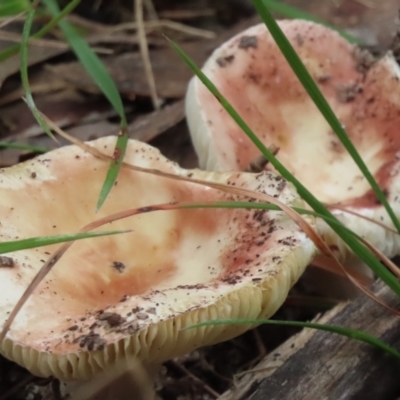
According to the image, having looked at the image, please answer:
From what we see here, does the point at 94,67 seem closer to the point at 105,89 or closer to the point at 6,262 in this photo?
the point at 105,89

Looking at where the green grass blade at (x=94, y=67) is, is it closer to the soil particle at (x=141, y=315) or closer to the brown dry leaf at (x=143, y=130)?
the brown dry leaf at (x=143, y=130)

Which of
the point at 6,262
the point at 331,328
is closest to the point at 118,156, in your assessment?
the point at 6,262

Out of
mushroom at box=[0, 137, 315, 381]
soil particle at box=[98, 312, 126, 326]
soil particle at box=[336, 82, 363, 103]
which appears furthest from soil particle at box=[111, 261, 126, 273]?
soil particle at box=[336, 82, 363, 103]

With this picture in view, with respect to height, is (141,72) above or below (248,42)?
above

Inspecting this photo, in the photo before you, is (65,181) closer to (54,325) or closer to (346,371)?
(54,325)

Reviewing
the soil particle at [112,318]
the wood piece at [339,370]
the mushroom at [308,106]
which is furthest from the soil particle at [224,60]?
the soil particle at [112,318]

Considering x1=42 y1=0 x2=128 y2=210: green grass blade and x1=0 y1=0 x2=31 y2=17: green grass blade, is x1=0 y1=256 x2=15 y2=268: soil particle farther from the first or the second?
x1=0 y1=0 x2=31 y2=17: green grass blade
